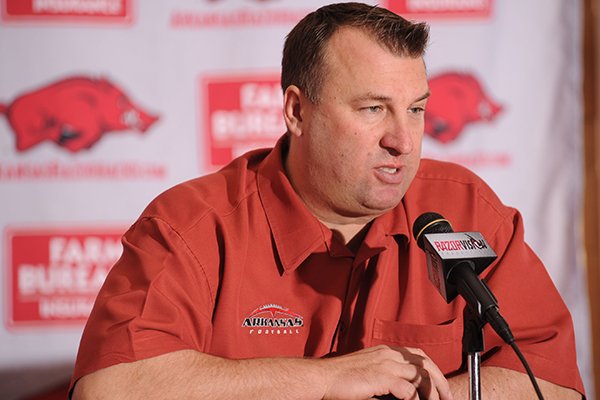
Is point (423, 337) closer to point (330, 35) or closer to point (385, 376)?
point (385, 376)

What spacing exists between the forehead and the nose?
0.22ft

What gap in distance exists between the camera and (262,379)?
1533 mm

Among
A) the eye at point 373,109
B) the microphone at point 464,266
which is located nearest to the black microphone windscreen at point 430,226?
the microphone at point 464,266

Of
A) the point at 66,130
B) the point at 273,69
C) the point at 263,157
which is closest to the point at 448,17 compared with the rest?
the point at 273,69

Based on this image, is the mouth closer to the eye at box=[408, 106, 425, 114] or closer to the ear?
the eye at box=[408, 106, 425, 114]

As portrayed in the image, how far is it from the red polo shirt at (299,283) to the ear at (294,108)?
0.37ft

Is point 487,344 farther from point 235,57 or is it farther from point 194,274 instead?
point 235,57

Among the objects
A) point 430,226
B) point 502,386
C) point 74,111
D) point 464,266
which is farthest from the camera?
point 74,111

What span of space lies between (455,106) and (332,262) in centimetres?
118

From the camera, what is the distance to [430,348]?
1.76m

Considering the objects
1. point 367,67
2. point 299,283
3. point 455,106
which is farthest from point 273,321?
point 455,106

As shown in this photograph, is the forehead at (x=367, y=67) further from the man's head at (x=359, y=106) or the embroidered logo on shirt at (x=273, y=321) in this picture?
the embroidered logo on shirt at (x=273, y=321)

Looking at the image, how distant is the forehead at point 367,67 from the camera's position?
171 centimetres

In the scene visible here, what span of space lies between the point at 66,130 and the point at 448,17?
1358mm
